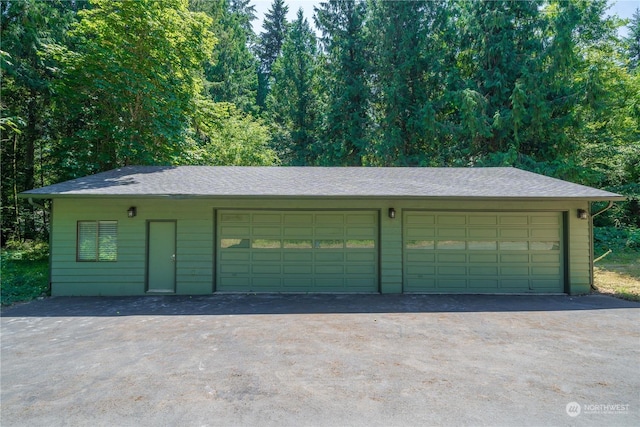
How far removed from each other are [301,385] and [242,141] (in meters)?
15.3

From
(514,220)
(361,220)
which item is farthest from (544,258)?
(361,220)

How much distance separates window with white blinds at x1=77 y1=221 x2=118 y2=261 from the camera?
26.0ft

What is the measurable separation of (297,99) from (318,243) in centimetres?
1523

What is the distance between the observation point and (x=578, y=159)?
50.4ft

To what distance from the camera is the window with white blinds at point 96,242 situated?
7938 millimetres

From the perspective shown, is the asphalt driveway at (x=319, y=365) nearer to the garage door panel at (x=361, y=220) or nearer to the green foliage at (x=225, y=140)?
the garage door panel at (x=361, y=220)

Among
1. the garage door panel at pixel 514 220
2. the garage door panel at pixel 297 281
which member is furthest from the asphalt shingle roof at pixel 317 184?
the garage door panel at pixel 297 281

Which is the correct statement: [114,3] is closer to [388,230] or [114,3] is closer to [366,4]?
[388,230]

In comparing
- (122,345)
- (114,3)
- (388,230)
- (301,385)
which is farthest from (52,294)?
(114,3)

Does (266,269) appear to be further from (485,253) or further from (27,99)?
(27,99)

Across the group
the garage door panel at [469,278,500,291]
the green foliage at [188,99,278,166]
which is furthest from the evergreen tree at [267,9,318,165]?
the garage door panel at [469,278,500,291]

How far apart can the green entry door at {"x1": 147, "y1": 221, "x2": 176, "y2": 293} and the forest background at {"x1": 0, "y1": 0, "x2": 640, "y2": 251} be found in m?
5.60

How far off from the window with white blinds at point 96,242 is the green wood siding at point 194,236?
11 centimetres

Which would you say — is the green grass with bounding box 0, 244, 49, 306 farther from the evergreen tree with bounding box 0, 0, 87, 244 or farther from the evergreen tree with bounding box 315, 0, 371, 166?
the evergreen tree with bounding box 315, 0, 371, 166
